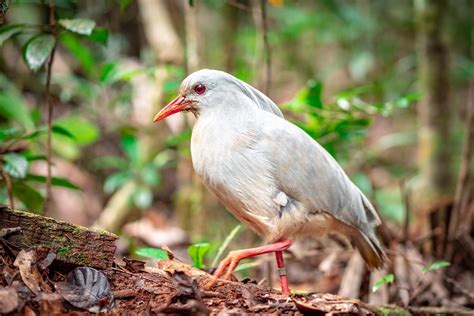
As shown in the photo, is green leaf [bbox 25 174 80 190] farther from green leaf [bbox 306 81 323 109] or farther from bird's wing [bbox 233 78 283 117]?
green leaf [bbox 306 81 323 109]

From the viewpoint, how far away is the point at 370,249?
425cm

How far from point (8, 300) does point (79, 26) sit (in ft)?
6.36

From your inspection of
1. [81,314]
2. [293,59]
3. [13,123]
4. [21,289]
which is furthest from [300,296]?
[293,59]

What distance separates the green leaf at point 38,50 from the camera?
3857 millimetres

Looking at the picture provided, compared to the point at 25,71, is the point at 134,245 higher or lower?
lower

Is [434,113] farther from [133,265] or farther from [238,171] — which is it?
[133,265]

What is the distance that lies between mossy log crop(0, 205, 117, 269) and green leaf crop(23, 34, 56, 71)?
3.93 feet

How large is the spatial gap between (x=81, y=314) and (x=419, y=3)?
16.5 ft

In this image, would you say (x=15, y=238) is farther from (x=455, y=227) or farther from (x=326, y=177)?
(x=455, y=227)

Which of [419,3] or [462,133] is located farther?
[462,133]

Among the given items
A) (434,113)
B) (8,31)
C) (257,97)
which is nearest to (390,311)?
(257,97)

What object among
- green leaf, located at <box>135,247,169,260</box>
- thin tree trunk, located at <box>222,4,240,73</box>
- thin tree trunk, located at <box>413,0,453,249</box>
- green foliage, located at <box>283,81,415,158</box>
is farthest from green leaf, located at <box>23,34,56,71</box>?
thin tree trunk, located at <box>413,0,453,249</box>

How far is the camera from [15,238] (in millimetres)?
2965

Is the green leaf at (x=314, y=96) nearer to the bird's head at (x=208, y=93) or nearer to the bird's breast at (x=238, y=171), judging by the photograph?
the bird's head at (x=208, y=93)
